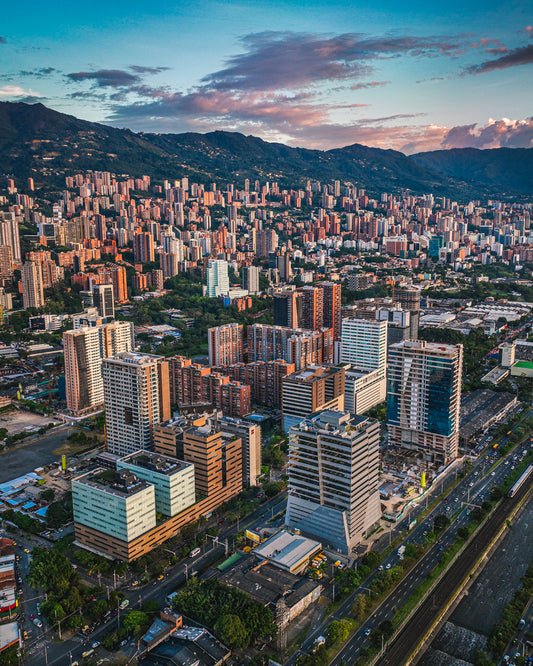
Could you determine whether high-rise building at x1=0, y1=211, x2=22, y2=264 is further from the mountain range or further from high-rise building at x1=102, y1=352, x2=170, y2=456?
high-rise building at x1=102, y1=352, x2=170, y2=456


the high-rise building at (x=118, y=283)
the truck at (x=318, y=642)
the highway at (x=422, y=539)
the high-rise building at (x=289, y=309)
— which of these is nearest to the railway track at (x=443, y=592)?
the highway at (x=422, y=539)

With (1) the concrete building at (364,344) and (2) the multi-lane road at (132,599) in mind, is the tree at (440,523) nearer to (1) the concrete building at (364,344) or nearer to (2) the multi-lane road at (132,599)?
(2) the multi-lane road at (132,599)

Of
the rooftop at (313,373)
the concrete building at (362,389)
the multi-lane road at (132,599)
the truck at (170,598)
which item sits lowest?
the multi-lane road at (132,599)

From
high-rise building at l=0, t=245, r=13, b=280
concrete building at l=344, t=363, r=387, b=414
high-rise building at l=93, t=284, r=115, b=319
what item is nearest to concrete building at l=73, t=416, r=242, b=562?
concrete building at l=344, t=363, r=387, b=414

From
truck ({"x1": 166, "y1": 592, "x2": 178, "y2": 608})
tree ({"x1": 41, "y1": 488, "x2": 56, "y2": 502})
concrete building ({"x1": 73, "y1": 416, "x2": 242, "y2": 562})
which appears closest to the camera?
truck ({"x1": 166, "y1": 592, "x2": 178, "y2": 608})

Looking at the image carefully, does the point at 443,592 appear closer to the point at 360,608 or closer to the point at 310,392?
the point at 360,608

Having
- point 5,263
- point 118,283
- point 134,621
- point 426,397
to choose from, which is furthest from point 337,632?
point 5,263
